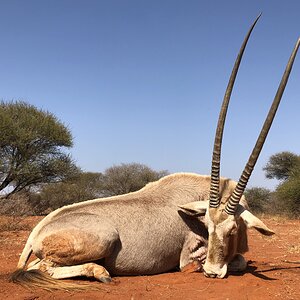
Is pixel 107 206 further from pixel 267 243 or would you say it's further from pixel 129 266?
pixel 267 243

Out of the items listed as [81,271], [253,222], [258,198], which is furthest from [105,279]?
[258,198]

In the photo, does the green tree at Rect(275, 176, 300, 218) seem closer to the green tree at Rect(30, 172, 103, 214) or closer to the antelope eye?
the green tree at Rect(30, 172, 103, 214)

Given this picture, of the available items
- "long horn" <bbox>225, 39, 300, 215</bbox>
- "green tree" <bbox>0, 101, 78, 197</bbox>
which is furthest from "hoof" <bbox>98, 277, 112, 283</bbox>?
"green tree" <bbox>0, 101, 78, 197</bbox>

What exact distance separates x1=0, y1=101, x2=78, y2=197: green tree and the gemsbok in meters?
16.2

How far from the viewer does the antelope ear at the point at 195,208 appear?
552 cm

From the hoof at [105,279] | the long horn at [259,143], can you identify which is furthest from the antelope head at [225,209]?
the hoof at [105,279]

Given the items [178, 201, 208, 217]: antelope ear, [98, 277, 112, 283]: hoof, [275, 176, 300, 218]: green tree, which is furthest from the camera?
[275, 176, 300, 218]: green tree

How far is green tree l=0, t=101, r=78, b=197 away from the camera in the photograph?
20.9 meters

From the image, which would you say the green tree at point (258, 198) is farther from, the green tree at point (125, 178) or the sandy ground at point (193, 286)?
the sandy ground at point (193, 286)

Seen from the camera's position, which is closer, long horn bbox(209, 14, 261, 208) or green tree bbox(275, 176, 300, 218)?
long horn bbox(209, 14, 261, 208)

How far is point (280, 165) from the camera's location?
33.5 m

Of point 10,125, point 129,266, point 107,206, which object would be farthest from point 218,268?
point 10,125

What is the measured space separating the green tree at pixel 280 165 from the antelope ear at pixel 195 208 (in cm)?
2869

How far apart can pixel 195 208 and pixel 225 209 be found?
50 cm
